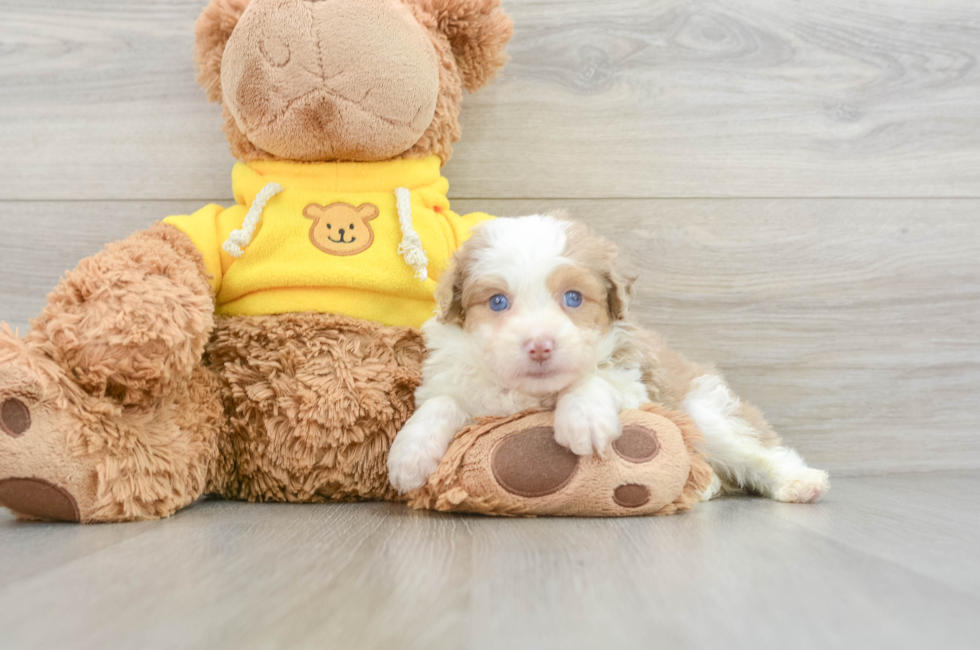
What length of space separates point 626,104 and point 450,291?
29.0 inches

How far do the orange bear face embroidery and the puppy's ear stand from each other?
0.19 meters

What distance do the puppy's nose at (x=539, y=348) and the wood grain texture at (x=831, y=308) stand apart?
2.12 ft

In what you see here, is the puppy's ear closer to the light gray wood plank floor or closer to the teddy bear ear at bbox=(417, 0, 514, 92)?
the light gray wood plank floor

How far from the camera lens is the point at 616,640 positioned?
0.54 m

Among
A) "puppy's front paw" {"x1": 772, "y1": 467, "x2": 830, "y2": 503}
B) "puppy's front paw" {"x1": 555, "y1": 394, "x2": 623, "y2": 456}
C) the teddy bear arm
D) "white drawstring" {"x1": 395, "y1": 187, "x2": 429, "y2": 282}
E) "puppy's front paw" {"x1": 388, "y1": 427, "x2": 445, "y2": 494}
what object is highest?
"white drawstring" {"x1": 395, "y1": 187, "x2": 429, "y2": 282}

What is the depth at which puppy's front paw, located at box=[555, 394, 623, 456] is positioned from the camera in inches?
39.1

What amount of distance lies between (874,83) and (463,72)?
3.11 feet

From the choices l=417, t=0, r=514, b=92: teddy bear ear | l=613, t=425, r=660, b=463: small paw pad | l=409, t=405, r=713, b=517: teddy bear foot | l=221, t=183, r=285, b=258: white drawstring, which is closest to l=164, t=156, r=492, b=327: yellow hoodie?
l=221, t=183, r=285, b=258: white drawstring

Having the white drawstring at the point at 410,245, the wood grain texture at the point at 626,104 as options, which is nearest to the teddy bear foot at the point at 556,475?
the white drawstring at the point at 410,245

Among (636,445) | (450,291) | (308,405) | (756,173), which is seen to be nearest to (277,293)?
(308,405)

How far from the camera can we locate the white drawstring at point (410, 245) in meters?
1.25

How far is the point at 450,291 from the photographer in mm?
1156

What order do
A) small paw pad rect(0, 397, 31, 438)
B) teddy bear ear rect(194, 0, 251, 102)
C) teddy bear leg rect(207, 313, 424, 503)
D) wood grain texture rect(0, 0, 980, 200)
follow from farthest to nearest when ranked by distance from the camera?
wood grain texture rect(0, 0, 980, 200), teddy bear ear rect(194, 0, 251, 102), teddy bear leg rect(207, 313, 424, 503), small paw pad rect(0, 397, 31, 438)

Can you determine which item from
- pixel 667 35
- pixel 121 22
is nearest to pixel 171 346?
pixel 121 22
